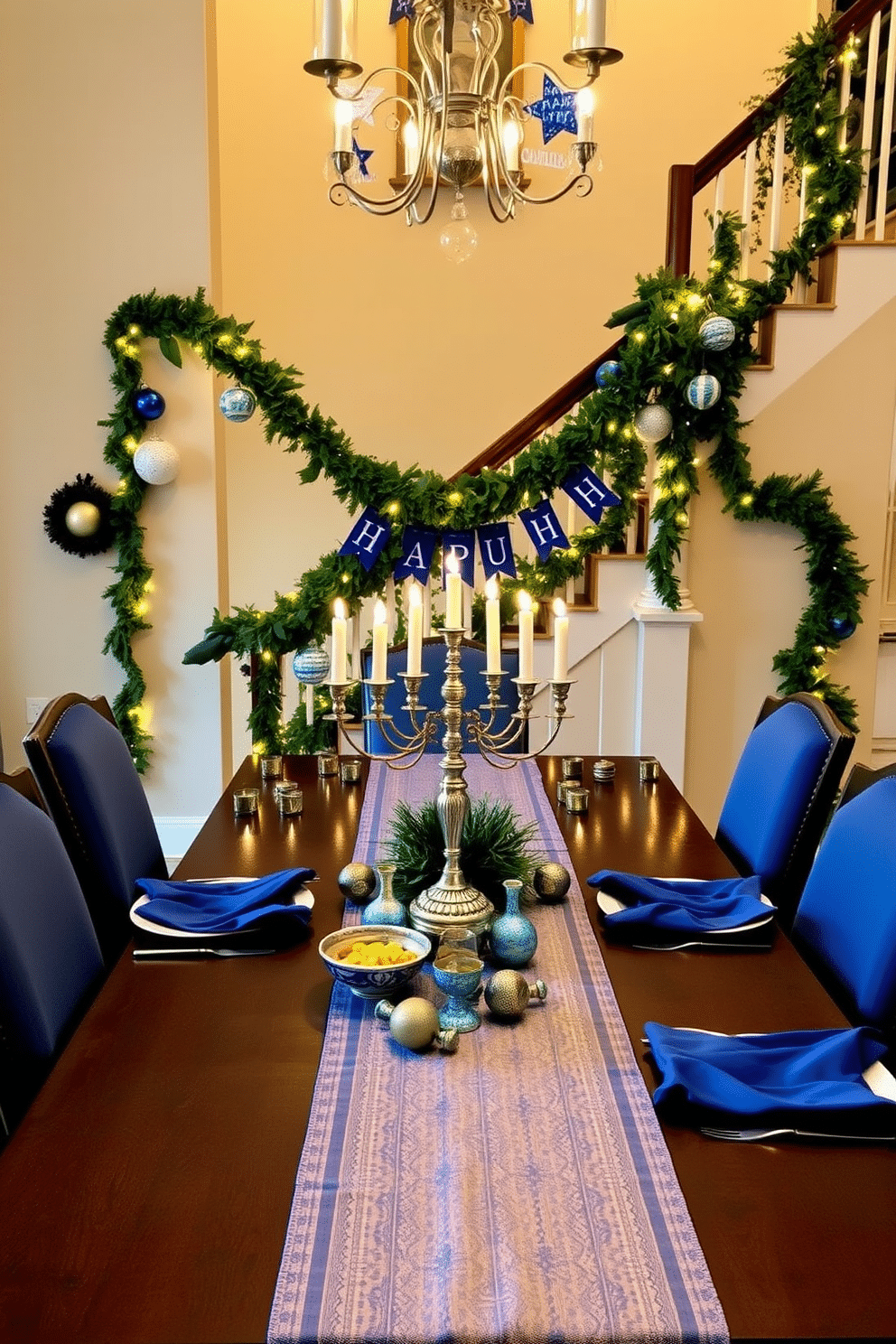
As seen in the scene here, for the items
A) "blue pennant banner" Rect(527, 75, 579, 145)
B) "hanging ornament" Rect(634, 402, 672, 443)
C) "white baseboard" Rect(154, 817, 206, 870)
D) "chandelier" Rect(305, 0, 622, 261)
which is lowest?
"white baseboard" Rect(154, 817, 206, 870)

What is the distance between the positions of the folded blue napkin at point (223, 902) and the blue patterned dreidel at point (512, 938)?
1.16ft

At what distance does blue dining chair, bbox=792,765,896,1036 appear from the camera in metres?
1.80

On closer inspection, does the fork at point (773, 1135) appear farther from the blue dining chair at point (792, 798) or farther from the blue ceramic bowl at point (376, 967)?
the blue dining chair at point (792, 798)

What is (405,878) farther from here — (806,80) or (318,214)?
(318,214)

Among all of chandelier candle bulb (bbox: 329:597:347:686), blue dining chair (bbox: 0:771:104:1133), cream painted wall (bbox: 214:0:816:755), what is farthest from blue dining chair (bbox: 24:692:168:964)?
cream painted wall (bbox: 214:0:816:755)

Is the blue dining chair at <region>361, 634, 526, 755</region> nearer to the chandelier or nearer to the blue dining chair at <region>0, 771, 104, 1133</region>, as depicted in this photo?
the chandelier

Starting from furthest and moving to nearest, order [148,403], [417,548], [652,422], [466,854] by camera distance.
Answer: [148,403] → [417,548] → [652,422] → [466,854]

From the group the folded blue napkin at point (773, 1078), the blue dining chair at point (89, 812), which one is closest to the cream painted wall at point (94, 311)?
the blue dining chair at point (89, 812)

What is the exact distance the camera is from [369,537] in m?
4.07

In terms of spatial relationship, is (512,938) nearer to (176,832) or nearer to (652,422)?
(652,422)

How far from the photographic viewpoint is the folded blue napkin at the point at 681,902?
197 cm

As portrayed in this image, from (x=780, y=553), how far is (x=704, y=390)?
0.73 meters

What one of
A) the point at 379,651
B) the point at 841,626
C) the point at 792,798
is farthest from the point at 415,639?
the point at 841,626

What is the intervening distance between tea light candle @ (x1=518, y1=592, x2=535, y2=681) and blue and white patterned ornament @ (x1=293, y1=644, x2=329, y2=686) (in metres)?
1.97
